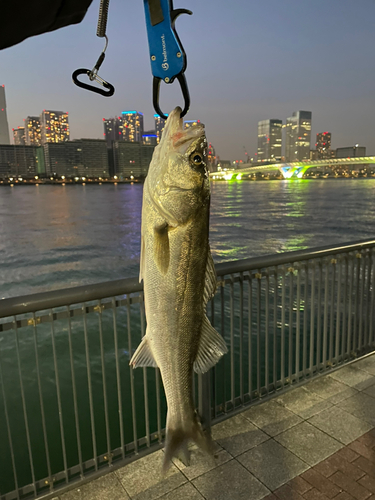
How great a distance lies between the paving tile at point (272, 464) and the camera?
3.20 metres

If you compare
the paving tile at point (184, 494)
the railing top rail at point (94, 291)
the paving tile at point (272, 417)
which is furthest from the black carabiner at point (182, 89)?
the paving tile at point (272, 417)

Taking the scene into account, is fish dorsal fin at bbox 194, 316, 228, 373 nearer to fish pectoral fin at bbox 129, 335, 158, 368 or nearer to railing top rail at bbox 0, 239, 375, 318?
fish pectoral fin at bbox 129, 335, 158, 368

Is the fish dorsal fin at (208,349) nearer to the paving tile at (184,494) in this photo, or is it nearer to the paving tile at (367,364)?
the paving tile at (184,494)

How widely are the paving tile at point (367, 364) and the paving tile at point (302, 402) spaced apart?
94cm

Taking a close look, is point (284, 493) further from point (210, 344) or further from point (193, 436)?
point (210, 344)

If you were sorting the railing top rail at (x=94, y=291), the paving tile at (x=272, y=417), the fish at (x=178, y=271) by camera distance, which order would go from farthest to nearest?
the paving tile at (x=272, y=417)
the railing top rail at (x=94, y=291)
the fish at (x=178, y=271)

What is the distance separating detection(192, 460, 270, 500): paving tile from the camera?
3.05 metres

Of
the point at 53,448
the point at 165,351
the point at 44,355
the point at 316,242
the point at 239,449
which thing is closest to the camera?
the point at 165,351

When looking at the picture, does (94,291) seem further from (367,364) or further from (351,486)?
(367,364)

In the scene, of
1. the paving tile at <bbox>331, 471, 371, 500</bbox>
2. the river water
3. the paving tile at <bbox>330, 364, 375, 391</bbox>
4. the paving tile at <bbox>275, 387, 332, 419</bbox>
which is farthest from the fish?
the river water

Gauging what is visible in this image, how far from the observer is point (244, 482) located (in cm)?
317

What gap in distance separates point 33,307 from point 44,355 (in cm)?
865

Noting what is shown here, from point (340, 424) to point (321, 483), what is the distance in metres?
0.87

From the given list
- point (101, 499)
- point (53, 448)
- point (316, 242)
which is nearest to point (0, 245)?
point (316, 242)
